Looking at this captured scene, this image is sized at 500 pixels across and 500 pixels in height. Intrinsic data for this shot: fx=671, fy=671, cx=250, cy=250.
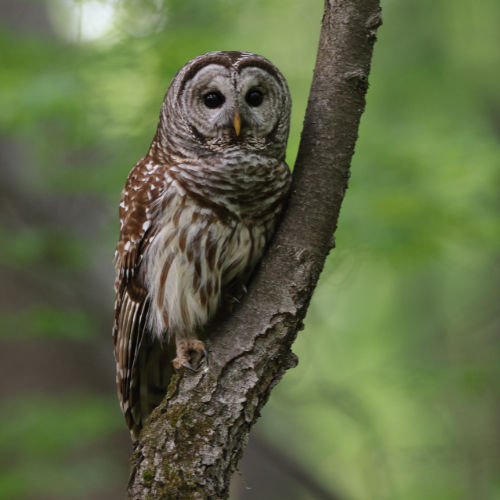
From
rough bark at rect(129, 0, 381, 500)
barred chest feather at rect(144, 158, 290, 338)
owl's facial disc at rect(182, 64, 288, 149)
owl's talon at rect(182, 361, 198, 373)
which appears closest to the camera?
rough bark at rect(129, 0, 381, 500)

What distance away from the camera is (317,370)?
557cm

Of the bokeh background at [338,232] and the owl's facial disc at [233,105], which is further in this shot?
the bokeh background at [338,232]

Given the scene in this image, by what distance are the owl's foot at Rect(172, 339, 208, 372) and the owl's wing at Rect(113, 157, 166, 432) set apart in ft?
1.47

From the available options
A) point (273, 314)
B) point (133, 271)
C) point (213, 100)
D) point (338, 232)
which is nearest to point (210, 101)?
point (213, 100)

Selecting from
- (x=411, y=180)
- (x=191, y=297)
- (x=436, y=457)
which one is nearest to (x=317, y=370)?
(x=436, y=457)

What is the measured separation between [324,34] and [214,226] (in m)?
0.97

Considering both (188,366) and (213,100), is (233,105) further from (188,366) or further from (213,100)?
(188,366)

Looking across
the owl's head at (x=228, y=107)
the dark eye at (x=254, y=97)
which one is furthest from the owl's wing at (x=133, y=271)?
the dark eye at (x=254, y=97)

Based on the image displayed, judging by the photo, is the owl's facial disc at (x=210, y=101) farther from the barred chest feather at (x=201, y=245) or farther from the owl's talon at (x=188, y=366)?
the owl's talon at (x=188, y=366)

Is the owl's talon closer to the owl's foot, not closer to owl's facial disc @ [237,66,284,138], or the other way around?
the owl's foot

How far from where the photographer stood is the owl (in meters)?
3.10

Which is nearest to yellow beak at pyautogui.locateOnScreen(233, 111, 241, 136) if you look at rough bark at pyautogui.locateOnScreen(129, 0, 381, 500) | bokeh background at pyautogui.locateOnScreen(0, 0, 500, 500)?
rough bark at pyautogui.locateOnScreen(129, 0, 381, 500)

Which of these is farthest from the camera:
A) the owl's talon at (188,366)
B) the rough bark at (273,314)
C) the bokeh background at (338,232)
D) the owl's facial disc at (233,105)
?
the bokeh background at (338,232)

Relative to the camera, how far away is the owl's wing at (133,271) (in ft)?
10.7
